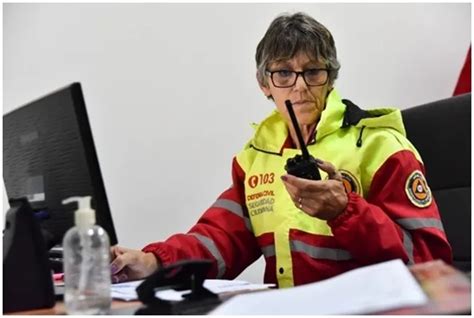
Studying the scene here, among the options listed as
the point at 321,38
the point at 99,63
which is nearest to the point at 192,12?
the point at 99,63

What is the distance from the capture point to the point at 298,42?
54.7 inches

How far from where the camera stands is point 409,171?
1224mm

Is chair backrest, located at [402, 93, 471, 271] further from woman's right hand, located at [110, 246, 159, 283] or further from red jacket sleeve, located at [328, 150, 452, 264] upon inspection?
woman's right hand, located at [110, 246, 159, 283]

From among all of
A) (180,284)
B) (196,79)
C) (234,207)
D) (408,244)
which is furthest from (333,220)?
(196,79)

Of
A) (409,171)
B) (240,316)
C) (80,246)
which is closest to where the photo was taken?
(240,316)

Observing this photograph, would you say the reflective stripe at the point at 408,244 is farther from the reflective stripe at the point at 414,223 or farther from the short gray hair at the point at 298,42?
the short gray hair at the point at 298,42

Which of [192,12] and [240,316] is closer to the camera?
[240,316]

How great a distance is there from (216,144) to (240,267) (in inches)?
33.6

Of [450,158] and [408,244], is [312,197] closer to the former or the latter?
[408,244]

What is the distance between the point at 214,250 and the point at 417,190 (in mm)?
476

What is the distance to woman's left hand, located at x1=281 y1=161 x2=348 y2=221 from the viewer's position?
1021 millimetres

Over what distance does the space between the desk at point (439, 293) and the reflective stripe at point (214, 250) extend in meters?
0.53

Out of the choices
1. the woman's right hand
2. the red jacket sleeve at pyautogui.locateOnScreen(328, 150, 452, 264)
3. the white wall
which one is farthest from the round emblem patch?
the white wall

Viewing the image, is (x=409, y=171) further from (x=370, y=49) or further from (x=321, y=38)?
(x=370, y=49)
